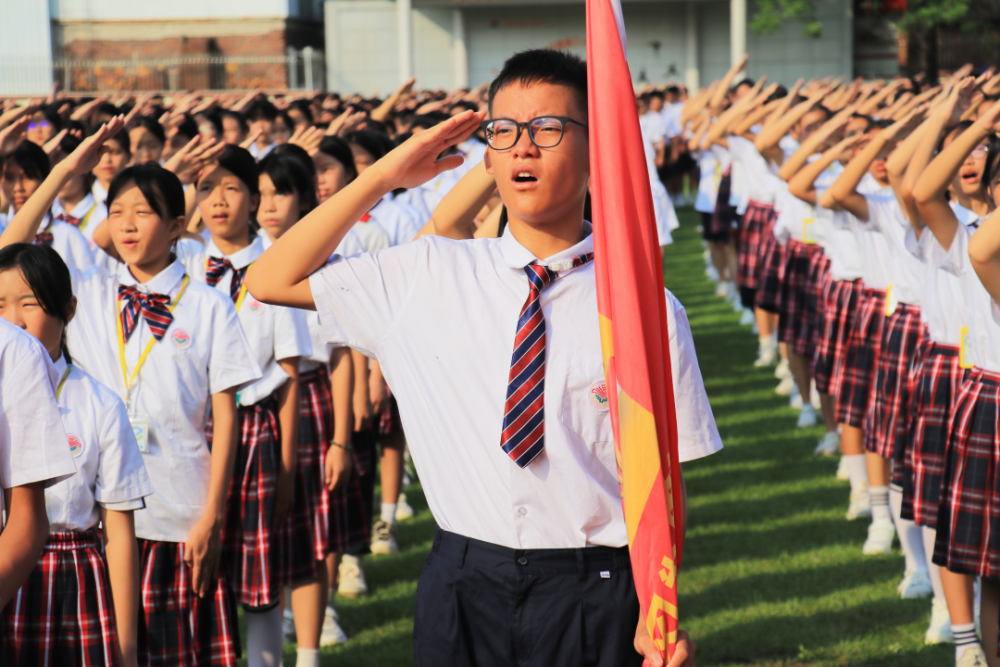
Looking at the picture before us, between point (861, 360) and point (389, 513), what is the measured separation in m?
2.63

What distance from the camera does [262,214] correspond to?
180 inches

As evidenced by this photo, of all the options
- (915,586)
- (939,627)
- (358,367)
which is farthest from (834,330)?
(358,367)

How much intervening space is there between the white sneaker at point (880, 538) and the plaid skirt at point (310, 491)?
2.85 meters

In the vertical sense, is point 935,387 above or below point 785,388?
above

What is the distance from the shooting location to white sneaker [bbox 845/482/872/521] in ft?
20.9

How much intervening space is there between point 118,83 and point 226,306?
3154 cm

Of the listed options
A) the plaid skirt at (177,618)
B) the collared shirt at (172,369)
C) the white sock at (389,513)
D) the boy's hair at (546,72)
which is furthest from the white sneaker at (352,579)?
the boy's hair at (546,72)

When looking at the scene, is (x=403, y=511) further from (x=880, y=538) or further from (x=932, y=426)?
(x=932, y=426)

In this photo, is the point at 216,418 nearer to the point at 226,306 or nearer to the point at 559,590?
the point at 226,306

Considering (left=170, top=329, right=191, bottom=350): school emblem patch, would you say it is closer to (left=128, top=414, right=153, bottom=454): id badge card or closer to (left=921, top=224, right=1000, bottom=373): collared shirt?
(left=128, top=414, right=153, bottom=454): id badge card

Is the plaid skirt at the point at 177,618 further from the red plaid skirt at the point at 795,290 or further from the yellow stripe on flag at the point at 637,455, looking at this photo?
the red plaid skirt at the point at 795,290

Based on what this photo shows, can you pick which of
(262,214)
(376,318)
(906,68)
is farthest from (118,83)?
(376,318)

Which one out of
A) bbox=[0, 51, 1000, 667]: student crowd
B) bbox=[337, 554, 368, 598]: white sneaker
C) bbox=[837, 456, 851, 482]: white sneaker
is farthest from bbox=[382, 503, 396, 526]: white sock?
bbox=[837, 456, 851, 482]: white sneaker

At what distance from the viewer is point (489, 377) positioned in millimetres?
2205
